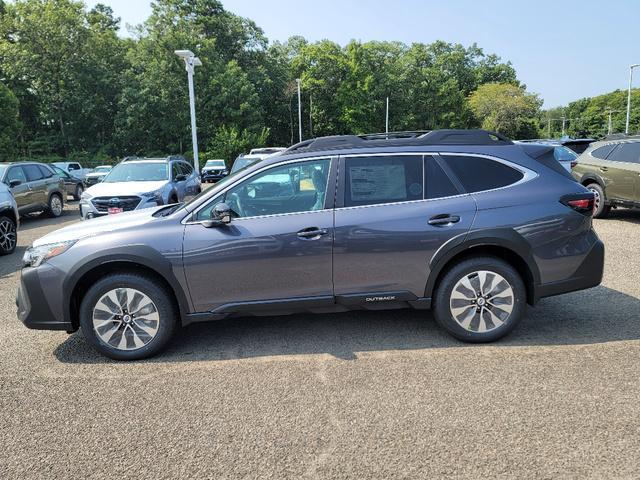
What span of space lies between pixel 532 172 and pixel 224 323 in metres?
3.29

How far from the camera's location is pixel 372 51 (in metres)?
62.6

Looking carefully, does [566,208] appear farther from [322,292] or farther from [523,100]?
[523,100]

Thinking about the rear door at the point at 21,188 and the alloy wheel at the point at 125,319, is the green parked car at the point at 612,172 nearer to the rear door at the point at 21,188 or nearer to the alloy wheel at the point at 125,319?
the alloy wheel at the point at 125,319

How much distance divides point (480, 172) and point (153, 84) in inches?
1701

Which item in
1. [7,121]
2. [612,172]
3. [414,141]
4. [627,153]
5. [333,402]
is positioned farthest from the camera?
[7,121]

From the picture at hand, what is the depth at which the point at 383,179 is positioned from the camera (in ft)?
14.4

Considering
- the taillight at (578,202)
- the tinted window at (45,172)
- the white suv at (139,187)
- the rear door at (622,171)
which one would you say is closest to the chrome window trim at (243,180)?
the taillight at (578,202)

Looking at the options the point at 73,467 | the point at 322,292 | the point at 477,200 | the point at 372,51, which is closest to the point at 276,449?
the point at 73,467

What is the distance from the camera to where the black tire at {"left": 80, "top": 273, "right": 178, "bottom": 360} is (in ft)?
13.6

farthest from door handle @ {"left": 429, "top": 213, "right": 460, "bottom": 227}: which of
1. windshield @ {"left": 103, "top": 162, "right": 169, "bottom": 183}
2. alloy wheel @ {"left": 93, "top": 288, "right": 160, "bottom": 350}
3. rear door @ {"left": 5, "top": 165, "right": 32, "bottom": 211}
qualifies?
rear door @ {"left": 5, "top": 165, "right": 32, "bottom": 211}

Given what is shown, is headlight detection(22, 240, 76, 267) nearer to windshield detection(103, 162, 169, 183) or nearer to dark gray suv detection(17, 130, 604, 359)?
dark gray suv detection(17, 130, 604, 359)

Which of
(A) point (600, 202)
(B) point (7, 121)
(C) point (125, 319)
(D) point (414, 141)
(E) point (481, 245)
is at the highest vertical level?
(B) point (7, 121)

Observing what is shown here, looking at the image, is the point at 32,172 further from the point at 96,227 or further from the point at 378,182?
the point at 378,182

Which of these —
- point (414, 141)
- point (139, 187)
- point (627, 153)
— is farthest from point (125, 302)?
point (627, 153)
